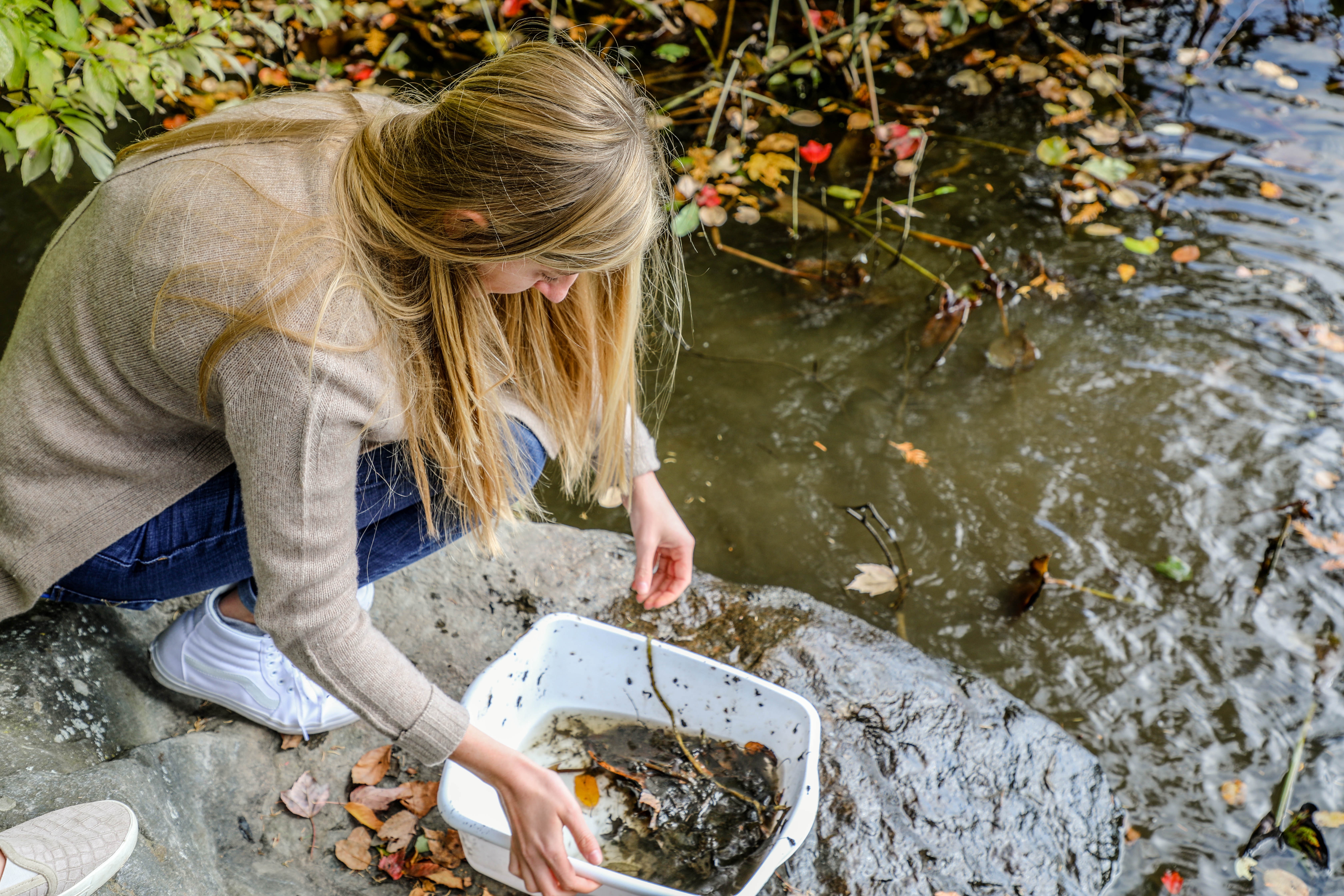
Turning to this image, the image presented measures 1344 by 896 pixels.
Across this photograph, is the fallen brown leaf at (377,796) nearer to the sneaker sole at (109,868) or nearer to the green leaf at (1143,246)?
the sneaker sole at (109,868)

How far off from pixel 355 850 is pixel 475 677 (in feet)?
1.35

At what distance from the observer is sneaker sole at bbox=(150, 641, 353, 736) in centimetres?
177

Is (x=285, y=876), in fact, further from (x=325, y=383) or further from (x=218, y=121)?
(x=218, y=121)

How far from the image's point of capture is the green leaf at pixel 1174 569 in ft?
8.26

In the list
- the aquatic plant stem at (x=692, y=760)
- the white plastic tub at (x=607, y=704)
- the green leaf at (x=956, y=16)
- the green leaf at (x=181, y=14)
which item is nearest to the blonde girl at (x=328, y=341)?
the white plastic tub at (x=607, y=704)

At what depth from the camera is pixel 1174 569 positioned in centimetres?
253

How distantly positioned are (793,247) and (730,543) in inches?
53.3

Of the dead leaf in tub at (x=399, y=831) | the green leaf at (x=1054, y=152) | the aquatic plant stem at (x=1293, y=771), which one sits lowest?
the aquatic plant stem at (x=1293, y=771)

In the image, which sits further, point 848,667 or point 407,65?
point 407,65

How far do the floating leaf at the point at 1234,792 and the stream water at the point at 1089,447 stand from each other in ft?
0.05

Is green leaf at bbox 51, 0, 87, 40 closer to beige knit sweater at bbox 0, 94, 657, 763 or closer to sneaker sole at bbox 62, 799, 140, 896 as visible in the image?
beige knit sweater at bbox 0, 94, 657, 763

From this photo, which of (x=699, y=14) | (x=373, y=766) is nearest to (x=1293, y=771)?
(x=373, y=766)

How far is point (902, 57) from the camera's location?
429 centimetres

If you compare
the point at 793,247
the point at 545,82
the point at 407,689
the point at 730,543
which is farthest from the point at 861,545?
the point at 545,82
